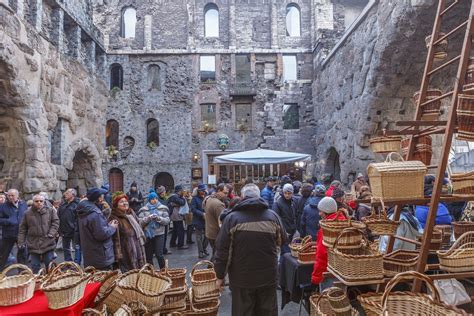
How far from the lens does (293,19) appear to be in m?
18.6

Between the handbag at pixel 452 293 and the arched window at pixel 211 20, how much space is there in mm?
17030

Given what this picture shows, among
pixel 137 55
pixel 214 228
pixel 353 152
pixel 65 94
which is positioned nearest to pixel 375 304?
pixel 214 228

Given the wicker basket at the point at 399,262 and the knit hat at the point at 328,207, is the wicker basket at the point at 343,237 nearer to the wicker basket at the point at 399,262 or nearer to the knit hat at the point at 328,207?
the wicker basket at the point at 399,262

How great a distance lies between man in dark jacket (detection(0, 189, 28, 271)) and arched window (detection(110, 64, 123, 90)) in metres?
11.9

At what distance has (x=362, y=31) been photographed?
10312 millimetres

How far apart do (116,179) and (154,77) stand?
17.5 feet

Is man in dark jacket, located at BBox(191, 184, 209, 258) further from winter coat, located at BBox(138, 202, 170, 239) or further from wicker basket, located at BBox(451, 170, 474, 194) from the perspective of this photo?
wicker basket, located at BBox(451, 170, 474, 194)

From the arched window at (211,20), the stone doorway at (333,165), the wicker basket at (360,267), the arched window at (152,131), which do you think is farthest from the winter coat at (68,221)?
the arched window at (211,20)

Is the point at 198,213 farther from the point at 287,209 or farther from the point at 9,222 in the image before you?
the point at 9,222

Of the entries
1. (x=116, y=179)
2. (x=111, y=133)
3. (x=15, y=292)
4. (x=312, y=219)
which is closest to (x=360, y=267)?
(x=15, y=292)

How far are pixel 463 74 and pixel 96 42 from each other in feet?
52.4

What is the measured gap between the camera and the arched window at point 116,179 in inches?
683

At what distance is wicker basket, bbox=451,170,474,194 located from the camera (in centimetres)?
282

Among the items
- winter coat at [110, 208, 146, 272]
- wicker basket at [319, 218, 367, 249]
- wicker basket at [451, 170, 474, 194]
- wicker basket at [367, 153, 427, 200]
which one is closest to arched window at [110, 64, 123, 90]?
winter coat at [110, 208, 146, 272]
